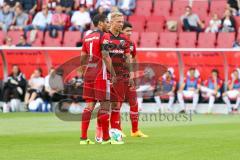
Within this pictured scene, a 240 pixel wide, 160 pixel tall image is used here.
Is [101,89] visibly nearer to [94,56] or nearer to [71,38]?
[94,56]

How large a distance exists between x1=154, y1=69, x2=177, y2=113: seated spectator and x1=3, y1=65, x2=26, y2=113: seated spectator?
4692 millimetres

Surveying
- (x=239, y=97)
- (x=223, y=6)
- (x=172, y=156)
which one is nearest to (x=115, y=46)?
(x=172, y=156)

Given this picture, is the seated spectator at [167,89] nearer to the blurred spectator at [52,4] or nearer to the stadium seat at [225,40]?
the stadium seat at [225,40]

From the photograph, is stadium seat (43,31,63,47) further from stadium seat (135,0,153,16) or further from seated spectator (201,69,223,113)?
seated spectator (201,69,223,113)

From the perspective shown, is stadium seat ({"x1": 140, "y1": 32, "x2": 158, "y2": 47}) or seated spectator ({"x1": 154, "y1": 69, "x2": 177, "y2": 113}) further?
stadium seat ({"x1": 140, "y1": 32, "x2": 158, "y2": 47})

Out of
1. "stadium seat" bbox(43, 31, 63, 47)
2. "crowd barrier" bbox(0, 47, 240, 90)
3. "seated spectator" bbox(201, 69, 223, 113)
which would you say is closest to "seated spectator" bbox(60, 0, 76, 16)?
"stadium seat" bbox(43, 31, 63, 47)

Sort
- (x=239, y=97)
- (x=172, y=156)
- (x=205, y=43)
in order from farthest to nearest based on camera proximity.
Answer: (x=205, y=43)
(x=239, y=97)
(x=172, y=156)

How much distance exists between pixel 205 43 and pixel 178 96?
2408 millimetres

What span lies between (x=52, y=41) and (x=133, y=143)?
15552mm

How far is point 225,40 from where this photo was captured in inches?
1047

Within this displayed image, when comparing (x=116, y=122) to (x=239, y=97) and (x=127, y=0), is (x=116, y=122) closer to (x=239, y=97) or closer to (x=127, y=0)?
(x=239, y=97)

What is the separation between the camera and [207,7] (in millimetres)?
28531

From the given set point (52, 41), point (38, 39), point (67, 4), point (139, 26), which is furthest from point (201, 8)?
point (38, 39)

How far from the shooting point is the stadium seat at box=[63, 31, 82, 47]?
92.7 ft
